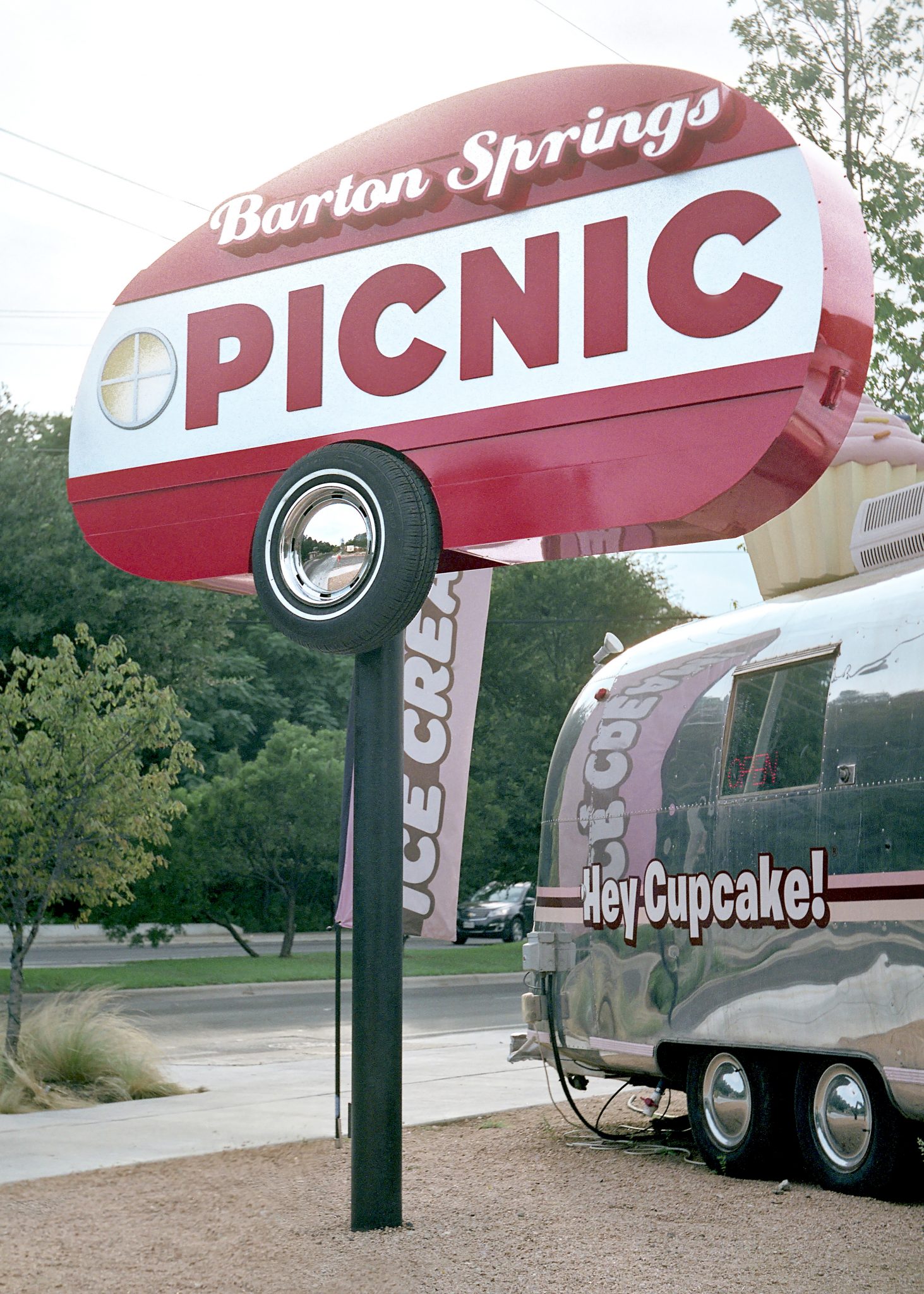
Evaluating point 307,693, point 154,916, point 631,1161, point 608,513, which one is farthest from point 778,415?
point 307,693

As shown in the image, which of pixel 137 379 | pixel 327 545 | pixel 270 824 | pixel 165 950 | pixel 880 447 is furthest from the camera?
pixel 165 950

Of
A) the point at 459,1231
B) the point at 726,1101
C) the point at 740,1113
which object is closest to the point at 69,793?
the point at 726,1101

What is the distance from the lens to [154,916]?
30.3 metres

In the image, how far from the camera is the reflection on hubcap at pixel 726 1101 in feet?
26.6

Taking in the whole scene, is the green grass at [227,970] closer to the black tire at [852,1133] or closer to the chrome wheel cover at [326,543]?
the black tire at [852,1133]

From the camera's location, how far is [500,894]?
130ft

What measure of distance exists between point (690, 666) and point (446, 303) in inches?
129

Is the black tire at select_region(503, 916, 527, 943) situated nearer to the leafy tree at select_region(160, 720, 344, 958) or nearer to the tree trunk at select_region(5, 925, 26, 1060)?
the leafy tree at select_region(160, 720, 344, 958)

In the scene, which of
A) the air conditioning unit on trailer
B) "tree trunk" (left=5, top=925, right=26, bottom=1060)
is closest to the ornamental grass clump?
"tree trunk" (left=5, top=925, right=26, bottom=1060)

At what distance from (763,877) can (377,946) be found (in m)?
2.39

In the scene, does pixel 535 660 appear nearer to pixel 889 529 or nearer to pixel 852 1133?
pixel 889 529

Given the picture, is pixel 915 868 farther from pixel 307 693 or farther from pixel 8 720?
pixel 307 693

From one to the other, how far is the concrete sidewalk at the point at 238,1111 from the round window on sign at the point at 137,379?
11.2 ft

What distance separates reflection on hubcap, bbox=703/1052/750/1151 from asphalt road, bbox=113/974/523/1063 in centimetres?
724
